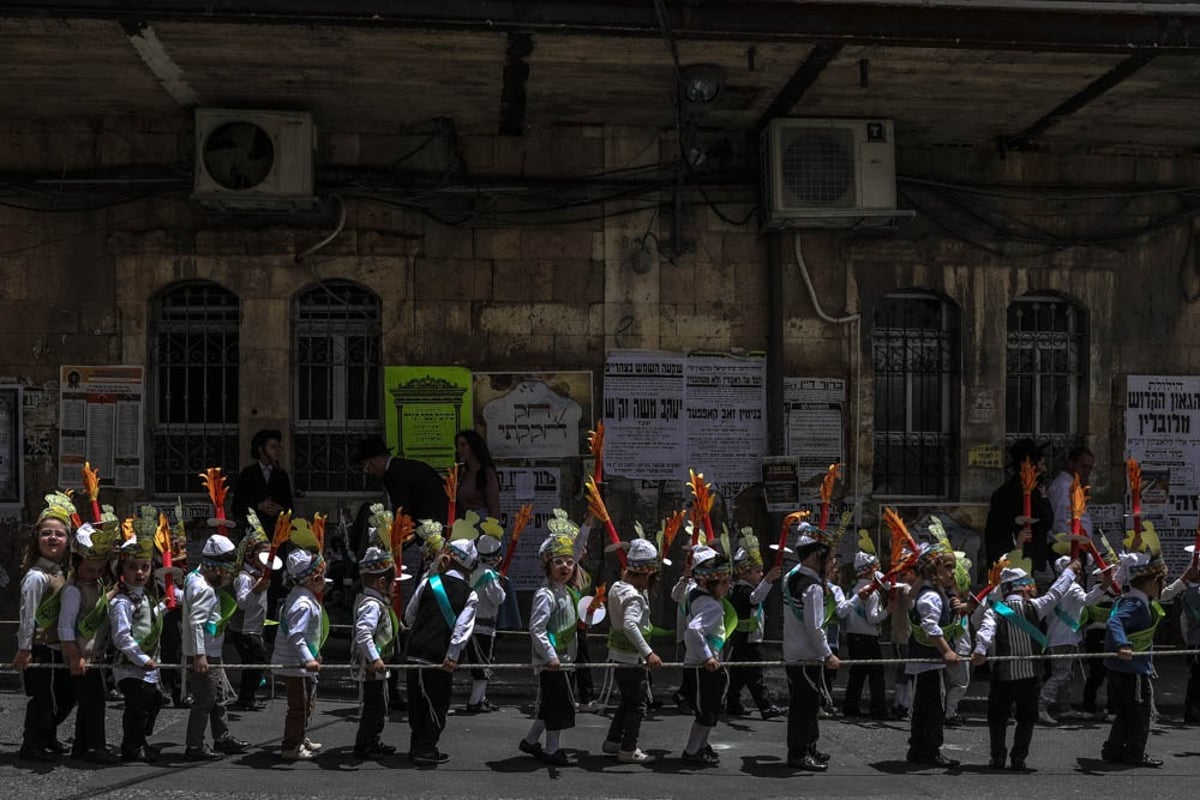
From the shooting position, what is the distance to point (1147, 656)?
862 cm

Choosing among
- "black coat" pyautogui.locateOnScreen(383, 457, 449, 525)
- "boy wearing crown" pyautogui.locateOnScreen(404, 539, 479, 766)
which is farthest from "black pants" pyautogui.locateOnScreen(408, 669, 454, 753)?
"black coat" pyautogui.locateOnScreen(383, 457, 449, 525)

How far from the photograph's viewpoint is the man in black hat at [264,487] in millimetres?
11062

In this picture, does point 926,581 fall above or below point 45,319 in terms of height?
below

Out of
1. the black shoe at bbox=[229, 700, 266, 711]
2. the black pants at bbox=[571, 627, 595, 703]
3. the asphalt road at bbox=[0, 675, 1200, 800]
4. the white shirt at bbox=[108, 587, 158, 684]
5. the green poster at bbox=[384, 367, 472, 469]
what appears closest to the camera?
the asphalt road at bbox=[0, 675, 1200, 800]

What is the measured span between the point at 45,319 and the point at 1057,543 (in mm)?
8390

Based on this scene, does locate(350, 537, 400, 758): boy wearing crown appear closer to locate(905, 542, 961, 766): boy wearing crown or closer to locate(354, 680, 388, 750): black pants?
locate(354, 680, 388, 750): black pants

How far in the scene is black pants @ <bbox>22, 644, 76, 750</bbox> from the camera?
8.14 metres

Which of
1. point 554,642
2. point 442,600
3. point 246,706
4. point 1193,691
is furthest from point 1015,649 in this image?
point 246,706

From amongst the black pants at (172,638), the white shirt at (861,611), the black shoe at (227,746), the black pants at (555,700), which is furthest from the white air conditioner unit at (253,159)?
the white shirt at (861,611)

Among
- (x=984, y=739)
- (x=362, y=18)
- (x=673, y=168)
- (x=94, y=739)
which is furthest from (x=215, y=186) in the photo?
(x=984, y=739)

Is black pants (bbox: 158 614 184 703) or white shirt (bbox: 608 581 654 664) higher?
white shirt (bbox: 608 581 654 664)

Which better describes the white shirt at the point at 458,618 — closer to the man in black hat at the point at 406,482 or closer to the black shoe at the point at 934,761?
the man in black hat at the point at 406,482

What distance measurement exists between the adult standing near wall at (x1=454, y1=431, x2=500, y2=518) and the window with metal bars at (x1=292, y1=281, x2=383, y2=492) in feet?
3.71

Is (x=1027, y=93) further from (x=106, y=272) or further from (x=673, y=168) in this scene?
(x=106, y=272)
